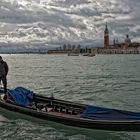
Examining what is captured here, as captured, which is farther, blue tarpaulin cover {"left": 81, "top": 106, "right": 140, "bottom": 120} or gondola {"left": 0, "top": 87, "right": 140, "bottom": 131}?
blue tarpaulin cover {"left": 81, "top": 106, "right": 140, "bottom": 120}

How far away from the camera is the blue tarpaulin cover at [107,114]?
1582cm

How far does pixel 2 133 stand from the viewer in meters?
17.1

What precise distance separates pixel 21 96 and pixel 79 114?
3.86 metres

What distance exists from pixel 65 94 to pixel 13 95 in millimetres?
10761

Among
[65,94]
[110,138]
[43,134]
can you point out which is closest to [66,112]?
[43,134]

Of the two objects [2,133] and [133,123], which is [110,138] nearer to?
[133,123]

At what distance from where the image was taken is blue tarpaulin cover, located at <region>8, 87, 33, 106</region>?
19.8 metres

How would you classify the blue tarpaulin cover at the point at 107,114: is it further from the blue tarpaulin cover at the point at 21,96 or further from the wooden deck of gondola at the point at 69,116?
the blue tarpaulin cover at the point at 21,96

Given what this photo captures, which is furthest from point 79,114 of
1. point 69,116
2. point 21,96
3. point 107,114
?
point 21,96

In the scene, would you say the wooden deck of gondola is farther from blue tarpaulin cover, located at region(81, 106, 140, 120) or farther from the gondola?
blue tarpaulin cover, located at region(81, 106, 140, 120)

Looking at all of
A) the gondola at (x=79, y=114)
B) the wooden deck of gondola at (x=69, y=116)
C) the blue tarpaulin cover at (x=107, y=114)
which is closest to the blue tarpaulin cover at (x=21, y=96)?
the gondola at (x=79, y=114)

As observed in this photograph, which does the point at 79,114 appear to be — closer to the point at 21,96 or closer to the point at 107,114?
the point at 107,114

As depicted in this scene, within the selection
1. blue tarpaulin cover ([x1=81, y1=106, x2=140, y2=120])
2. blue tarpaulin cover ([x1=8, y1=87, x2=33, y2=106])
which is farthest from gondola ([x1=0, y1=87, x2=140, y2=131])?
blue tarpaulin cover ([x1=8, y1=87, x2=33, y2=106])

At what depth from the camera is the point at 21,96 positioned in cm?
2003
